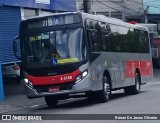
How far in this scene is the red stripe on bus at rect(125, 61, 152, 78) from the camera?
23772 mm

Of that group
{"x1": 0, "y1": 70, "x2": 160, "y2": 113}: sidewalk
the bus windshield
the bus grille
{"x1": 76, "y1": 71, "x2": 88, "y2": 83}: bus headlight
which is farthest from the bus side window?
{"x1": 0, "y1": 70, "x2": 160, "y2": 113}: sidewalk

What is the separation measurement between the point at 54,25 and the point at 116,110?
4107 mm

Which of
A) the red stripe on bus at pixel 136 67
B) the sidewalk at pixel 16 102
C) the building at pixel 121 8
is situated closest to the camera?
the sidewalk at pixel 16 102

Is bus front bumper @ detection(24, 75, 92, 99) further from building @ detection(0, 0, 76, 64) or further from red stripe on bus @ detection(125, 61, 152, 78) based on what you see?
building @ detection(0, 0, 76, 64)

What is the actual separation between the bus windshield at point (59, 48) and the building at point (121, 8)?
36388 millimetres

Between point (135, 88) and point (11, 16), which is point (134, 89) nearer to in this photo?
point (135, 88)

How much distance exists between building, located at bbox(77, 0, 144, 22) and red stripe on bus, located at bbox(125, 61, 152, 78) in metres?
26.7

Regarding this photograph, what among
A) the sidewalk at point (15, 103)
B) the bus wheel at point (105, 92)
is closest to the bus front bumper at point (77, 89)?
the bus wheel at point (105, 92)

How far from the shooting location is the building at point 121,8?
5481 centimetres

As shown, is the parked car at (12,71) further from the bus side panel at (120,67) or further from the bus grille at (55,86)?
the bus grille at (55,86)

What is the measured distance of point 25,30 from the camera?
62.0 ft

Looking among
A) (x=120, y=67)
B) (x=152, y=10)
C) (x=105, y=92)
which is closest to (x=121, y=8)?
(x=152, y=10)

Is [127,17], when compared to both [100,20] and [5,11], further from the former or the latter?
[100,20]

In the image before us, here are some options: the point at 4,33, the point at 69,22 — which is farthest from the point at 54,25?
the point at 4,33
